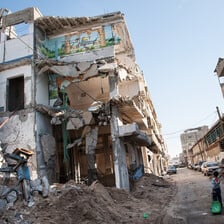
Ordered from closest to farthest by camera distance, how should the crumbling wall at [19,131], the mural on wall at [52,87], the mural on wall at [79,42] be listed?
the crumbling wall at [19,131], the mural on wall at [52,87], the mural on wall at [79,42]

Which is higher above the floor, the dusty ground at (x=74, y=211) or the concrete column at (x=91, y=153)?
the concrete column at (x=91, y=153)

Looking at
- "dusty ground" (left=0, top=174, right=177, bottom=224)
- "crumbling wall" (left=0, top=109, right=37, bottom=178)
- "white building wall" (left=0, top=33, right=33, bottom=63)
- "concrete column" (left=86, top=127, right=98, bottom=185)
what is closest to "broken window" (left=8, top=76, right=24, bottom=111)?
"crumbling wall" (left=0, top=109, right=37, bottom=178)

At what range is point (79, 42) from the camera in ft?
61.7

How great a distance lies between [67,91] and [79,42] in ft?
13.7

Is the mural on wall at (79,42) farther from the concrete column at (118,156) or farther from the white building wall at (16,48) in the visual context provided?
the concrete column at (118,156)

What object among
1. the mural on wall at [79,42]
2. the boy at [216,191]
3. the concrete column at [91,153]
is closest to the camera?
the boy at [216,191]

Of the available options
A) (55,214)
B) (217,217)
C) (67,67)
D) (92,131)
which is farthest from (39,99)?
(217,217)

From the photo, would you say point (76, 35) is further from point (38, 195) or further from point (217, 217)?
point (217, 217)

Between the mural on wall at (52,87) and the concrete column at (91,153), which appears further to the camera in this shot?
the mural on wall at (52,87)

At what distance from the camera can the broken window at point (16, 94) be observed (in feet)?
56.1

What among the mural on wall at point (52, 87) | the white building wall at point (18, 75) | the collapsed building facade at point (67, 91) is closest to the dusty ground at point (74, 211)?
the collapsed building facade at point (67, 91)

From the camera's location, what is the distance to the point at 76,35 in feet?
62.4

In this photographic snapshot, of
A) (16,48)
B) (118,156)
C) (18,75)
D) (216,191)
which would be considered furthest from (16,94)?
(216,191)

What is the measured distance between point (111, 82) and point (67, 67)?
3.50 meters
